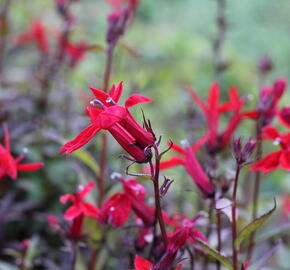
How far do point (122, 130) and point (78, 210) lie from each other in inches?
7.6

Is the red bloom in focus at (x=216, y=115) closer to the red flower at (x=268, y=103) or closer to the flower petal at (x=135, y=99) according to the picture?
the red flower at (x=268, y=103)

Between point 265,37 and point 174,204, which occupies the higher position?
point 265,37

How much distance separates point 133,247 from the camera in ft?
2.58

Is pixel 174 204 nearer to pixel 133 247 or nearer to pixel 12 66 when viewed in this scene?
pixel 133 247

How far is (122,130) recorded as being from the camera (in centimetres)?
58

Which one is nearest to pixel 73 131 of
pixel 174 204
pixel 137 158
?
pixel 174 204

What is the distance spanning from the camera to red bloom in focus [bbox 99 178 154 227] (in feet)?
2.28

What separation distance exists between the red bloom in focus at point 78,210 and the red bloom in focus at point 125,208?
3cm

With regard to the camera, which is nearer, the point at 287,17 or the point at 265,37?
the point at 265,37

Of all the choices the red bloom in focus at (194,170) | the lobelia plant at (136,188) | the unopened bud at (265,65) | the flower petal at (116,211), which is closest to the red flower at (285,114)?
the lobelia plant at (136,188)

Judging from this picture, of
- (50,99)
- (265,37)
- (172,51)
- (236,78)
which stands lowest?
(50,99)

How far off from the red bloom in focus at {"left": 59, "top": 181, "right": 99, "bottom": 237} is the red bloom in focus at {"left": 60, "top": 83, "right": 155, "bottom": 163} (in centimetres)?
18

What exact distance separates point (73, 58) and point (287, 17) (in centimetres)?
286

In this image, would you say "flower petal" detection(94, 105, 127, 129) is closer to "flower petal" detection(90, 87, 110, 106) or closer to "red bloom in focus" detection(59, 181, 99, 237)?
"flower petal" detection(90, 87, 110, 106)
